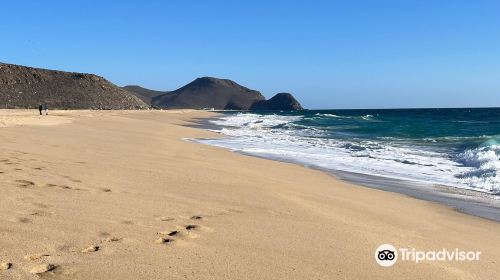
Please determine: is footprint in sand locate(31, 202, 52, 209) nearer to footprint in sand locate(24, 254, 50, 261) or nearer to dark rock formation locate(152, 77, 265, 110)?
footprint in sand locate(24, 254, 50, 261)

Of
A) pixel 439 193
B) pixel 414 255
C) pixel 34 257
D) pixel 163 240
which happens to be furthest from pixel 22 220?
pixel 439 193

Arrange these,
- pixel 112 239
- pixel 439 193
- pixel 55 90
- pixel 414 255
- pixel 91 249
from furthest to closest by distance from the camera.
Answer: pixel 55 90 < pixel 439 193 < pixel 414 255 < pixel 112 239 < pixel 91 249

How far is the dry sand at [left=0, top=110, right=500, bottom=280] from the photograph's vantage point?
9.70 feet

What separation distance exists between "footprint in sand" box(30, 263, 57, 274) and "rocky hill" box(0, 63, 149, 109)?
58148mm

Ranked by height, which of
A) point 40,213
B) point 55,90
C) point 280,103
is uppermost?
point 280,103

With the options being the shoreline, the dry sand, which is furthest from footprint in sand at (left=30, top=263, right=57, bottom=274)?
the shoreline

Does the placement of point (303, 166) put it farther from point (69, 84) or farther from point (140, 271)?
point (69, 84)

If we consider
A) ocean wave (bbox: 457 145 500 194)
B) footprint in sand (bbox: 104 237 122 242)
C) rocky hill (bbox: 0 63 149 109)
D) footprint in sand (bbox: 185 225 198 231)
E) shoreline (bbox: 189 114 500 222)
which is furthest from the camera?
rocky hill (bbox: 0 63 149 109)

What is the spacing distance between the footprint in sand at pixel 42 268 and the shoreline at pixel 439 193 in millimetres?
5279

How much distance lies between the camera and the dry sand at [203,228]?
9.70ft

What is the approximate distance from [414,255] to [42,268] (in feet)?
9.14

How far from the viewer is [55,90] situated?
6212cm

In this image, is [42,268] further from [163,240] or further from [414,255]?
[414,255]

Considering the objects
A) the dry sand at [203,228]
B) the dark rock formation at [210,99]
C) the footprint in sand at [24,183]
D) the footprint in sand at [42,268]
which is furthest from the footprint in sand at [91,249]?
the dark rock formation at [210,99]
